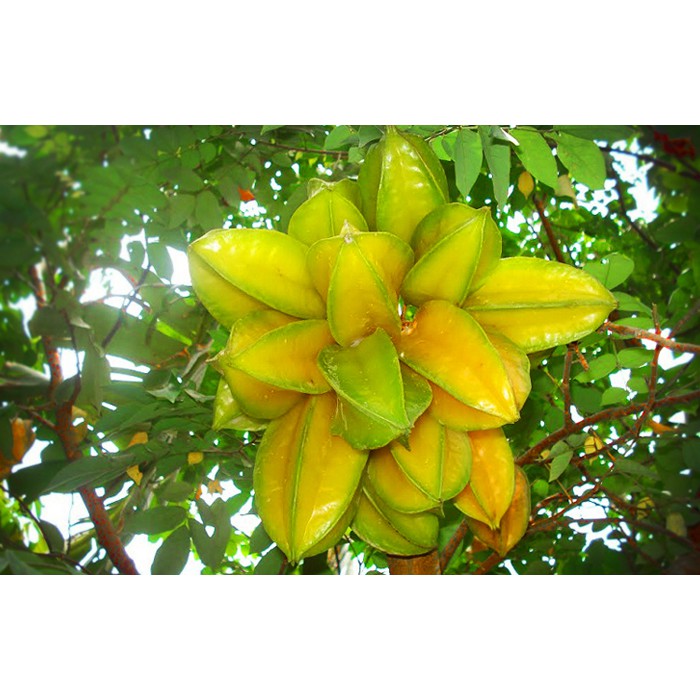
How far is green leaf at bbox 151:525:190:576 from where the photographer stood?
42.3 inches

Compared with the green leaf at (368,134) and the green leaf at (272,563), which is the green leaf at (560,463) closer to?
the green leaf at (272,563)

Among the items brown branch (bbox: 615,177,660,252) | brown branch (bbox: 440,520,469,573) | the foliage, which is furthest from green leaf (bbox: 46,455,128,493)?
brown branch (bbox: 615,177,660,252)

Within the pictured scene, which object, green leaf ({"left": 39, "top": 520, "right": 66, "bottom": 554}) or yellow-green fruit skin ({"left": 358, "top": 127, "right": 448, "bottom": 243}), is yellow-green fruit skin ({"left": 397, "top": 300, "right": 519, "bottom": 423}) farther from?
green leaf ({"left": 39, "top": 520, "right": 66, "bottom": 554})

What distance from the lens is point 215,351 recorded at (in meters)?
1.23

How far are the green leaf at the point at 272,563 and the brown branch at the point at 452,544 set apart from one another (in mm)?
269

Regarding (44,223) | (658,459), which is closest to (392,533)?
(658,459)

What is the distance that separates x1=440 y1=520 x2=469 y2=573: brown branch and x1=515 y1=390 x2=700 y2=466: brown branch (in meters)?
0.15

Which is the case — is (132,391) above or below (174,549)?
above

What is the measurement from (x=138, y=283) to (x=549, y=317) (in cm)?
61

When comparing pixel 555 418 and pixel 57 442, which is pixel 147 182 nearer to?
pixel 57 442

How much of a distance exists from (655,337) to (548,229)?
364 millimetres

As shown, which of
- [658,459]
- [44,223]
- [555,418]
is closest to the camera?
[44,223]

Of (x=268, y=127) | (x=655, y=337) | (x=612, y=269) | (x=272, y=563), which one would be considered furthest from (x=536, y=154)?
Answer: (x=272, y=563)

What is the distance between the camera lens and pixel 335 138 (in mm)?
1167
